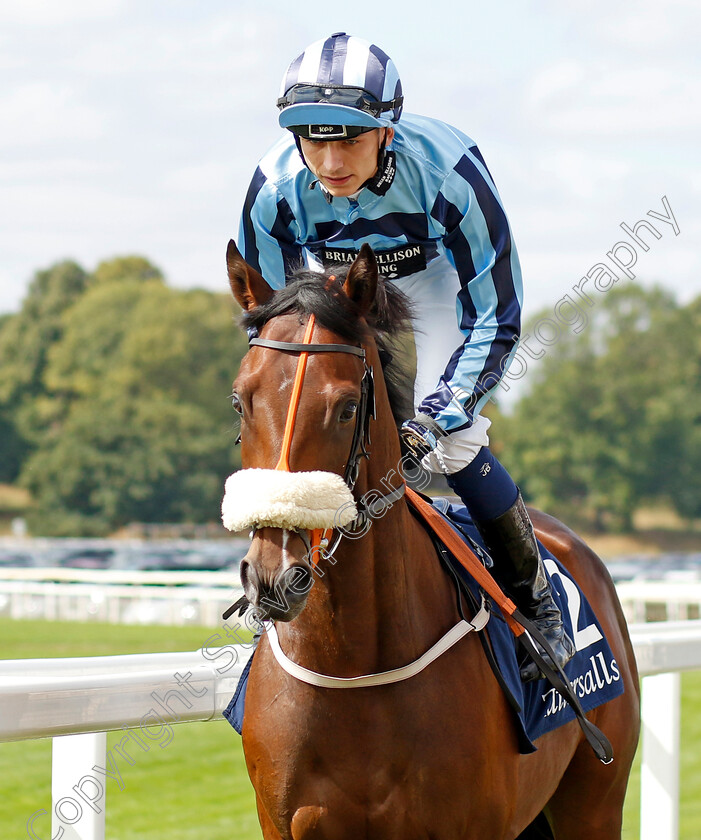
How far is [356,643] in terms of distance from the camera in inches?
103

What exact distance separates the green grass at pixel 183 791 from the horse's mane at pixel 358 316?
10.1ft

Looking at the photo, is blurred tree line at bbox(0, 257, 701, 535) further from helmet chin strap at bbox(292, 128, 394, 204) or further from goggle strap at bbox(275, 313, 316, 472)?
goggle strap at bbox(275, 313, 316, 472)

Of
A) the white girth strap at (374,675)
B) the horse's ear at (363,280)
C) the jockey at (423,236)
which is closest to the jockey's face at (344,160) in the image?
the jockey at (423,236)

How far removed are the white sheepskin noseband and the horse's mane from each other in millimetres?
410

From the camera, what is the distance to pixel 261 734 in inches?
104

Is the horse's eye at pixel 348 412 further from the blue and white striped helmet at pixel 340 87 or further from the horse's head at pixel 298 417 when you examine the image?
the blue and white striped helmet at pixel 340 87

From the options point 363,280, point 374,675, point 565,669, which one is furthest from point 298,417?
point 565,669

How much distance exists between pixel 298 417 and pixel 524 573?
1158 millimetres

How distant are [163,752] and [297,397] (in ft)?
18.0

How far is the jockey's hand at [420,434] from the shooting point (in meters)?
2.68

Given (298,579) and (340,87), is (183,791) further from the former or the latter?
(340,87)

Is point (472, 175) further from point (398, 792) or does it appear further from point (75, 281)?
point (75, 281)

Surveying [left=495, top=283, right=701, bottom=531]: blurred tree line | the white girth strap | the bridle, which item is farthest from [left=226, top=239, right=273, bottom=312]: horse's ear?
[left=495, top=283, right=701, bottom=531]: blurred tree line

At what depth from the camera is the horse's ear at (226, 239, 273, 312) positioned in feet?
8.75
